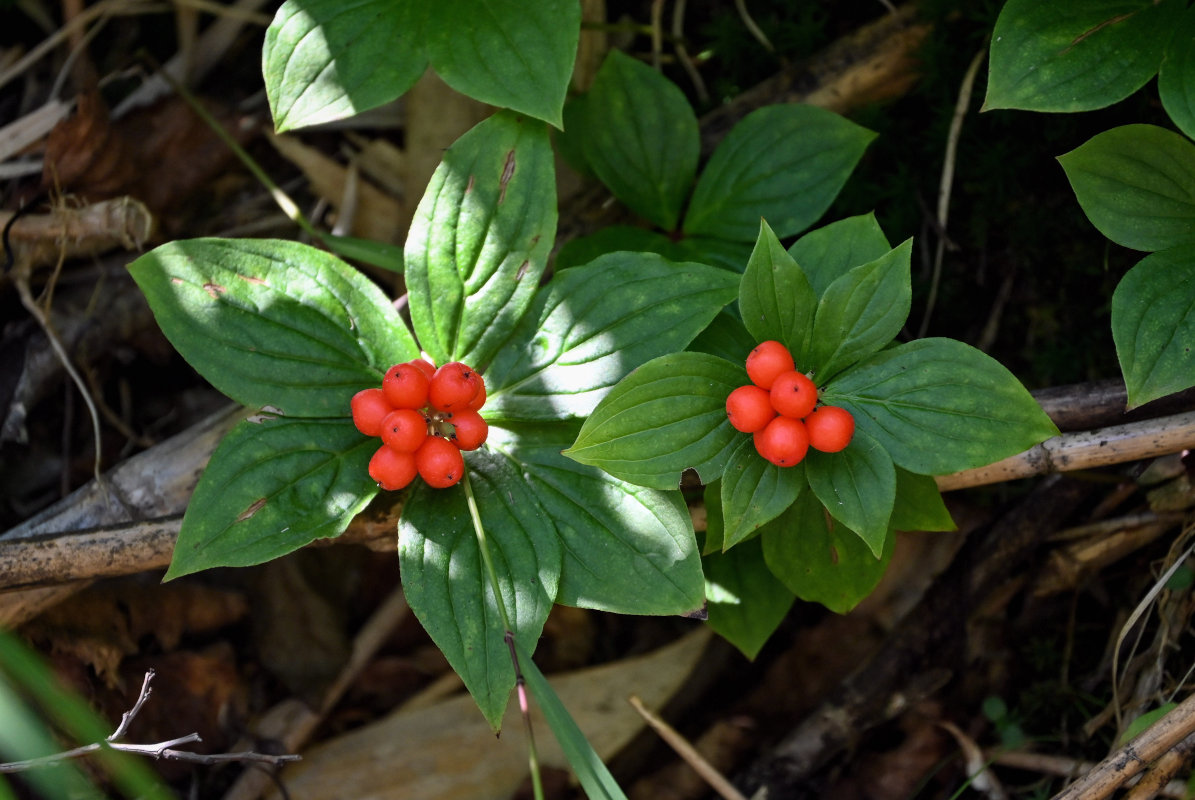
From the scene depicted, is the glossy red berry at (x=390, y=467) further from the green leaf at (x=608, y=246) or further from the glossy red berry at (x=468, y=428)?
the green leaf at (x=608, y=246)

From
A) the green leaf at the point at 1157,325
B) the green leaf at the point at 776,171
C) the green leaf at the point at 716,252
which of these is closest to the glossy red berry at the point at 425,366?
the green leaf at the point at 716,252

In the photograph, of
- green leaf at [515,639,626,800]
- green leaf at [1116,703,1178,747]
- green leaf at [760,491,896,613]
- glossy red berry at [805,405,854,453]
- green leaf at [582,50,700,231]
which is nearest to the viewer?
green leaf at [515,639,626,800]

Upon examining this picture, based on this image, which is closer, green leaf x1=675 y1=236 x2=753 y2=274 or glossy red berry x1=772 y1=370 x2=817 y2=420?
glossy red berry x1=772 y1=370 x2=817 y2=420

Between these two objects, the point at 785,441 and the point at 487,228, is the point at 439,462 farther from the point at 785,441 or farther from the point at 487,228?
the point at 785,441

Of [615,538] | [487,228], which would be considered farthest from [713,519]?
→ [487,228]

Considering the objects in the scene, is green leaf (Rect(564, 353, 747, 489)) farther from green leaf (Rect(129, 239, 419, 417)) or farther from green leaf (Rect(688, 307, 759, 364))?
green leaf (Rect(129, 239, 419, 417))

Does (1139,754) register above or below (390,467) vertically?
below

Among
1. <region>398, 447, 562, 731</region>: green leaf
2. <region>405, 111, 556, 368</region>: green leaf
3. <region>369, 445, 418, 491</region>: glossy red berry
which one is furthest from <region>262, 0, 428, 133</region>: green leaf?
<region>398, 447, 562, 731</region>: green leaf
